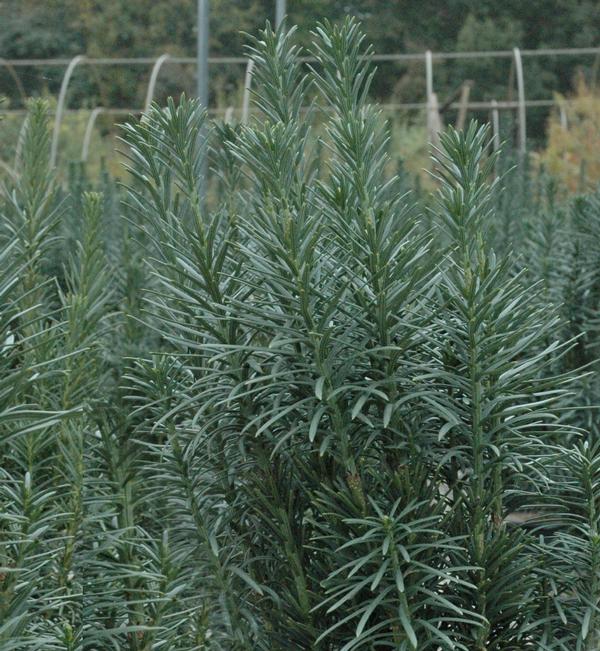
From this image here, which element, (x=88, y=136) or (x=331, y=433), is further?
(x=88, y=136)

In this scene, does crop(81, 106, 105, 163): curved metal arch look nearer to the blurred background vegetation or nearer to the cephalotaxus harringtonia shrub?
the blurred background vegetation

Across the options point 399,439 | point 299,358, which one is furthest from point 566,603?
point 299,358

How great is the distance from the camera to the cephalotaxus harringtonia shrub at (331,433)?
144 cm

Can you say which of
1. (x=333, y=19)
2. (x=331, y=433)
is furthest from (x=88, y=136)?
(x=331, y=433)

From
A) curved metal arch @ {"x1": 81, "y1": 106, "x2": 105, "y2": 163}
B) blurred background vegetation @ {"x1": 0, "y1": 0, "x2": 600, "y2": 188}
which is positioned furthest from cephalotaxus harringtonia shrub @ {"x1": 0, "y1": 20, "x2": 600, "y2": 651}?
blurred background vegetation @ {"x1": 0, "y1": 0, "x2": 600, "y2": 188}

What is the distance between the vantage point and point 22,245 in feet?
7.24

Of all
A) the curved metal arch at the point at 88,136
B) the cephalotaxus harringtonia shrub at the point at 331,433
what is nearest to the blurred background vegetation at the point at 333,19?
the curved metal arch at the point at 88,136

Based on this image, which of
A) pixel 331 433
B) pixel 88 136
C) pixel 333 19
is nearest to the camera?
pixel 331 433

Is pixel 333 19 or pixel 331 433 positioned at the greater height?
pixel 333 19

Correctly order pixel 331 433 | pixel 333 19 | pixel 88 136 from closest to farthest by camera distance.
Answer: pixel 331 433 < pixel 88 136 < pixel 333 19

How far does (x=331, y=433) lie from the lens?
4.73 feet

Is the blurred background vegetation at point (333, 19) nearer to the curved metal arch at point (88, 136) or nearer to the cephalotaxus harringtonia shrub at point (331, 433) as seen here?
the curved metal arch at point (88, 136)

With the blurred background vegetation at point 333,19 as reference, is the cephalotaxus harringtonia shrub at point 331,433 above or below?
below

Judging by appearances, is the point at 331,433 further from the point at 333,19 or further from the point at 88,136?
the point at 333,19
